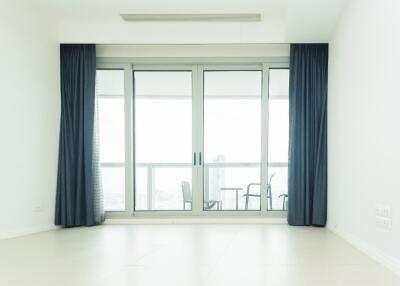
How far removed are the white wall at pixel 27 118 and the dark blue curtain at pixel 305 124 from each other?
324 centimetres

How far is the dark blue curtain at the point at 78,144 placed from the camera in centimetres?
494

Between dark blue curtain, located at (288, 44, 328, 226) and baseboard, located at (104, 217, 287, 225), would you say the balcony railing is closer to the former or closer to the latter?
baseboard, located at (104, 217, 287, 225)

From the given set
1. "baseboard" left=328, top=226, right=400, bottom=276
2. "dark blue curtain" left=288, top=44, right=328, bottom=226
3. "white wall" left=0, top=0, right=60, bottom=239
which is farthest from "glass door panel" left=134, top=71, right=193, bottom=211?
"baseboard" left=328, top=226, right=400, bottom=276

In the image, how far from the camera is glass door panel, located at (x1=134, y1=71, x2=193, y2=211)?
5.39m

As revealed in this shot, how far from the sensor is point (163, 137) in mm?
5477

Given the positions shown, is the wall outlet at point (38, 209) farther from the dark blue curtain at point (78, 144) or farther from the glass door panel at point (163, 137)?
the glass door panel at point (163, 137)

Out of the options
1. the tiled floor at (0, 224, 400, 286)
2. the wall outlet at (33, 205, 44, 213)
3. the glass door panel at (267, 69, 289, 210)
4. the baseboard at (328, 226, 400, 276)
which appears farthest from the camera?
the glass door panel at (267, 69, 289, 210)

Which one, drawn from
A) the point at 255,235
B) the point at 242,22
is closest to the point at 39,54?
the point at 242,22

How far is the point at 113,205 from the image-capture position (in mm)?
5371

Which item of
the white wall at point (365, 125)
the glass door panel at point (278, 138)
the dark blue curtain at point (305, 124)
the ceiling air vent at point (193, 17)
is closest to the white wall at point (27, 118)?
the ceiling air vent at point (193, 17)

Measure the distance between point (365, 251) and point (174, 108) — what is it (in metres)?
3.16

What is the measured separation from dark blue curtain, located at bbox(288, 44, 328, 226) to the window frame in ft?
0.98

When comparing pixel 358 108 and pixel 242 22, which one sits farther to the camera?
pixel 242 22

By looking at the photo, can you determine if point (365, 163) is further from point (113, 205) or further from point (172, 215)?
point (113, 205)
